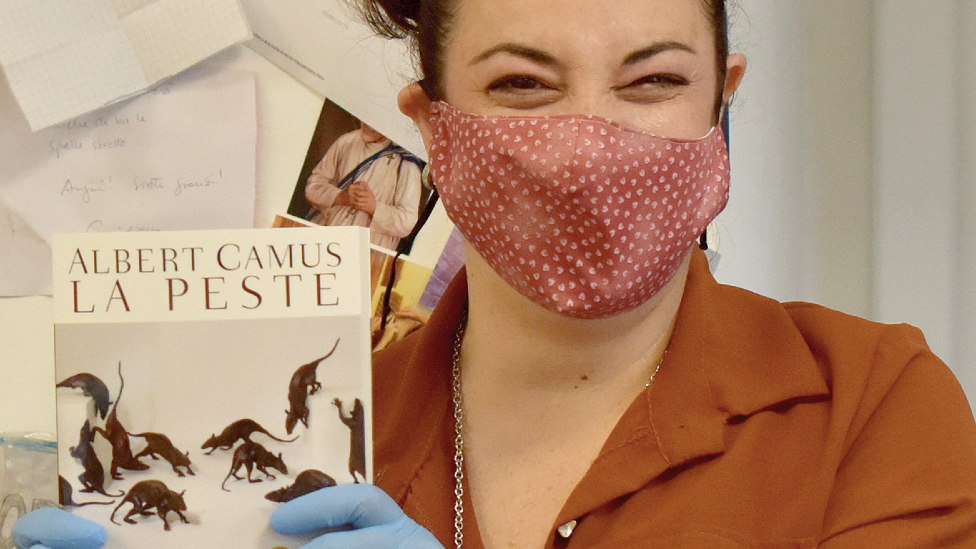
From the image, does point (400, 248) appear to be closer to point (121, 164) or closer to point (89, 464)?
point (121, 164)

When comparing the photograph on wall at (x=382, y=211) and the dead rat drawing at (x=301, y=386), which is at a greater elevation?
the photograph on wall at (x=382, y=211)

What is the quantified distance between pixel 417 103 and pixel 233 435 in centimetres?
44

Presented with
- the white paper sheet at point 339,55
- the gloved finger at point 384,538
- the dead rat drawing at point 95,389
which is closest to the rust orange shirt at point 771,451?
the gloved finger at point 384,538

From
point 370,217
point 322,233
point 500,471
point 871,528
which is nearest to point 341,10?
point 370,217

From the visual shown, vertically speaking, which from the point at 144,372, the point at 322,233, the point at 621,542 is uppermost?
the point at 322,233

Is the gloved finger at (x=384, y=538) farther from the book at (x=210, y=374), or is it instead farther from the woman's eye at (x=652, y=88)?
the woman's eye at (x=652, y=88)

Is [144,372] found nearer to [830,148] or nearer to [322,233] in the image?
[322,233]

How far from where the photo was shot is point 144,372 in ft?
2.19

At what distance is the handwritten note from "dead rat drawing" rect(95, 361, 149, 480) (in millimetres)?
477

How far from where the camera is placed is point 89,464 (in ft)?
2.16

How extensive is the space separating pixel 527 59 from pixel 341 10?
0.47 meters

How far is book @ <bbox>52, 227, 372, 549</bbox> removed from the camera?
655 mm

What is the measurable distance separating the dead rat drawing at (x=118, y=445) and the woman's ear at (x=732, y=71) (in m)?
0.70

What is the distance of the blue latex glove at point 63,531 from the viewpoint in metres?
0.65
